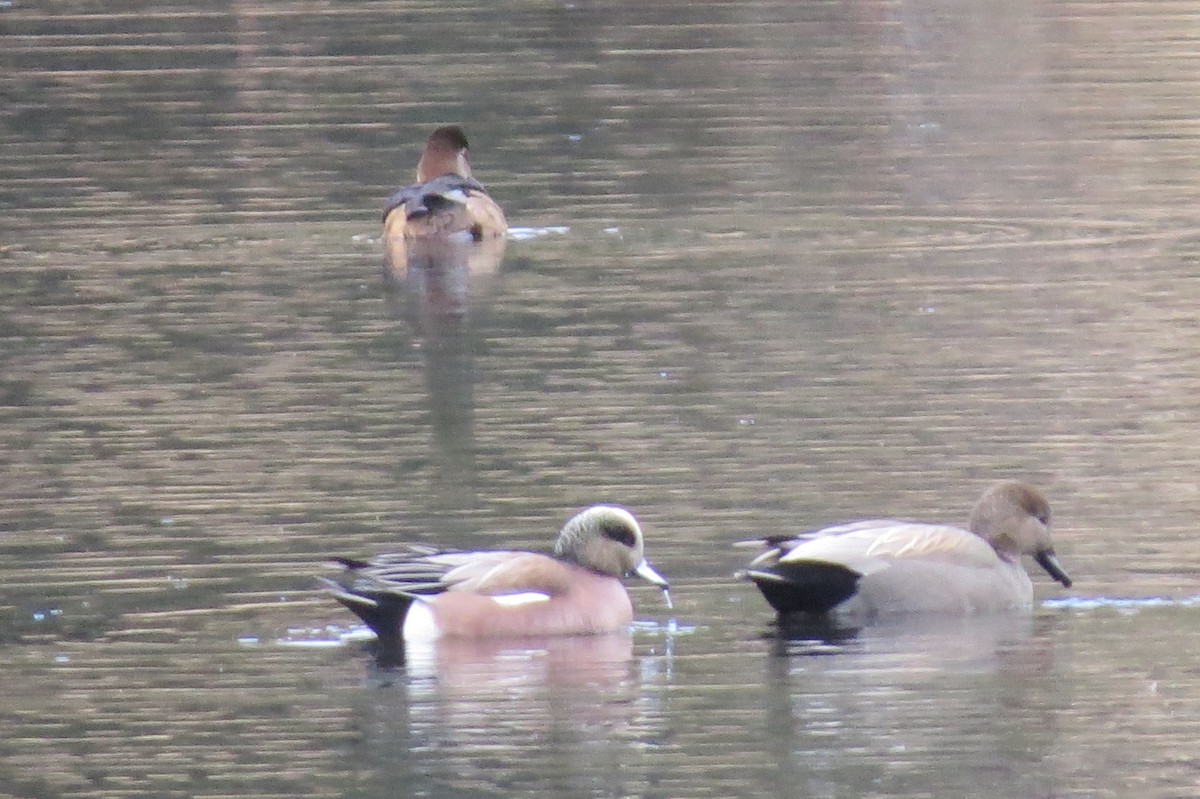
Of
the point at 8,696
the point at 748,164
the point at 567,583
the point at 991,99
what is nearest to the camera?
the point at 8,696

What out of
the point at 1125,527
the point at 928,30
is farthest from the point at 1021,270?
the point at 928,30

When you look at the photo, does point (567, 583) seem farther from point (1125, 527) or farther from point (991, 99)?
point (991, 99)

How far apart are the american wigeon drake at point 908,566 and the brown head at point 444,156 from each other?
11172mm

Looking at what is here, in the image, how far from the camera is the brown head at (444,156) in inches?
838

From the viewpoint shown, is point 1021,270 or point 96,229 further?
point 96,229

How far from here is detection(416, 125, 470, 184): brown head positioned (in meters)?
21.3

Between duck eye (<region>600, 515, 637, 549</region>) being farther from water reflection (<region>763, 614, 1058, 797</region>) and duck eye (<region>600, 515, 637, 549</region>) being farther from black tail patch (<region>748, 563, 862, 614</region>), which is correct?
water reflection (<region>763, 614, 1058, 797</region>)

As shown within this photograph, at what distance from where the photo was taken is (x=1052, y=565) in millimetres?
10344

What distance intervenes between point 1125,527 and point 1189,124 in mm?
12597

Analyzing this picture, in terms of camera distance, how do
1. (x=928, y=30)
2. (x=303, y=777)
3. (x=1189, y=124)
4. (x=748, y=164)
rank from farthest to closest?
(x=928, y=30)
(x=1189, y=124)
(x=748, y=164)
(x=303, y=777)

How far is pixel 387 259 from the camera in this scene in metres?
18.7

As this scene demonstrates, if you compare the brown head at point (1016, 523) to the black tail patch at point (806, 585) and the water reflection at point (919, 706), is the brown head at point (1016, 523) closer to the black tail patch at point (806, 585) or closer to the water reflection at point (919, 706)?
the water reflection at point (919, 706)

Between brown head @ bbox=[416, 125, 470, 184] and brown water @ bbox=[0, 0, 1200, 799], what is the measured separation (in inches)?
17.2

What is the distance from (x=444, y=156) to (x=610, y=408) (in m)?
8.29
